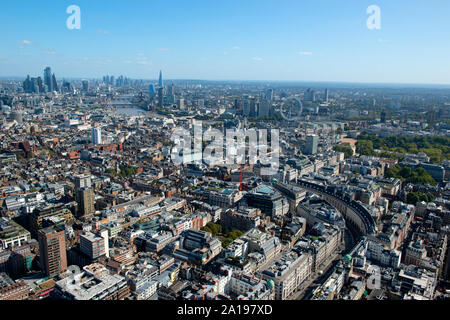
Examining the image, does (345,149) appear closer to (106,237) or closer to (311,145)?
(311,145)

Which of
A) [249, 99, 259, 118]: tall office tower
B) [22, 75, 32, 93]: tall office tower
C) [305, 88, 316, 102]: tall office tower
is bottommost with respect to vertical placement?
[249, 99, 259, 118]: tall office tower

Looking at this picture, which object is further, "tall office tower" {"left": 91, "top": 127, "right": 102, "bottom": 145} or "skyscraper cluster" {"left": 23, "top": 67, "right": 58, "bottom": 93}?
"skyscraper cluster" {"left": 23, "top": 67, "right": 58, "bottom": 93}

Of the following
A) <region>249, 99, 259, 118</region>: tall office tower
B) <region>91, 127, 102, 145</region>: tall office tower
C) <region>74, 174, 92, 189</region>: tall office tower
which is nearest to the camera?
<region>74, 174, 92, 189</region>: tall office tower

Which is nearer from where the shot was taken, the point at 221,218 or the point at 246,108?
the point at 221,218

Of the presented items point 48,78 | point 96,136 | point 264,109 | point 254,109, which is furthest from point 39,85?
point 264,109

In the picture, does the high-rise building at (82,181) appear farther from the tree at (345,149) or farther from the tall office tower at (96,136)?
the tree at (345,149)

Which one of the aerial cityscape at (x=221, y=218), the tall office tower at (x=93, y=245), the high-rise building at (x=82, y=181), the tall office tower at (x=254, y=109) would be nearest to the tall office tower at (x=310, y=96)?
the tall office tower at (x=254, y=109)

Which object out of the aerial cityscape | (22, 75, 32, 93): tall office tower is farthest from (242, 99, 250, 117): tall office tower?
(22, 75, 32, 93): tall office tower

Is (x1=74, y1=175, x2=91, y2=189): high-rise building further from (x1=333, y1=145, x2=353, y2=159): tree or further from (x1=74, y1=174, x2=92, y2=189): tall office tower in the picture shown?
(x1=333, y1=145, x2=353, y2=159): tree
